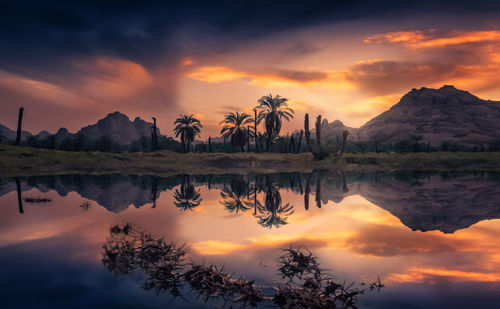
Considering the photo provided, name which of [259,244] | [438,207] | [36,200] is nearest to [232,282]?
[259,244]

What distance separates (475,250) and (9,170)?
46.3 metres

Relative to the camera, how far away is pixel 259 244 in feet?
29.0

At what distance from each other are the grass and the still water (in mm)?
28955

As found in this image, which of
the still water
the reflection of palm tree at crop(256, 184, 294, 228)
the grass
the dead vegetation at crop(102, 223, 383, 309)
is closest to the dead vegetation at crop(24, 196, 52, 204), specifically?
the still water

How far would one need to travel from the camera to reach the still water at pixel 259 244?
5.72 meters

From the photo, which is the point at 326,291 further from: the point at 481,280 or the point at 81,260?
the point at 81,260

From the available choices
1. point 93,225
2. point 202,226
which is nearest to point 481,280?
point 202,226

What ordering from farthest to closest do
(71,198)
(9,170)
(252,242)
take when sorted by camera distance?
1. (9,170)
2. (71,198)
3. (252,242)

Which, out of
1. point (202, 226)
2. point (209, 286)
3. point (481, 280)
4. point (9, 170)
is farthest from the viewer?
point (9, 170)

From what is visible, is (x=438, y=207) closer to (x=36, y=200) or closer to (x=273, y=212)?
(x=273, y=212)

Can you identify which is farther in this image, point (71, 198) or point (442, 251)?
point (71, 198)

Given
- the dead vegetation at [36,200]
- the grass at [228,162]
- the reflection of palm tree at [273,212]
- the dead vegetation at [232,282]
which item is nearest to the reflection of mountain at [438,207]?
the reflection of palm tree at [273,212]

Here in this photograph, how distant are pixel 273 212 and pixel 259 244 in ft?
16.7

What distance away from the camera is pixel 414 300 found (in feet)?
18.1
